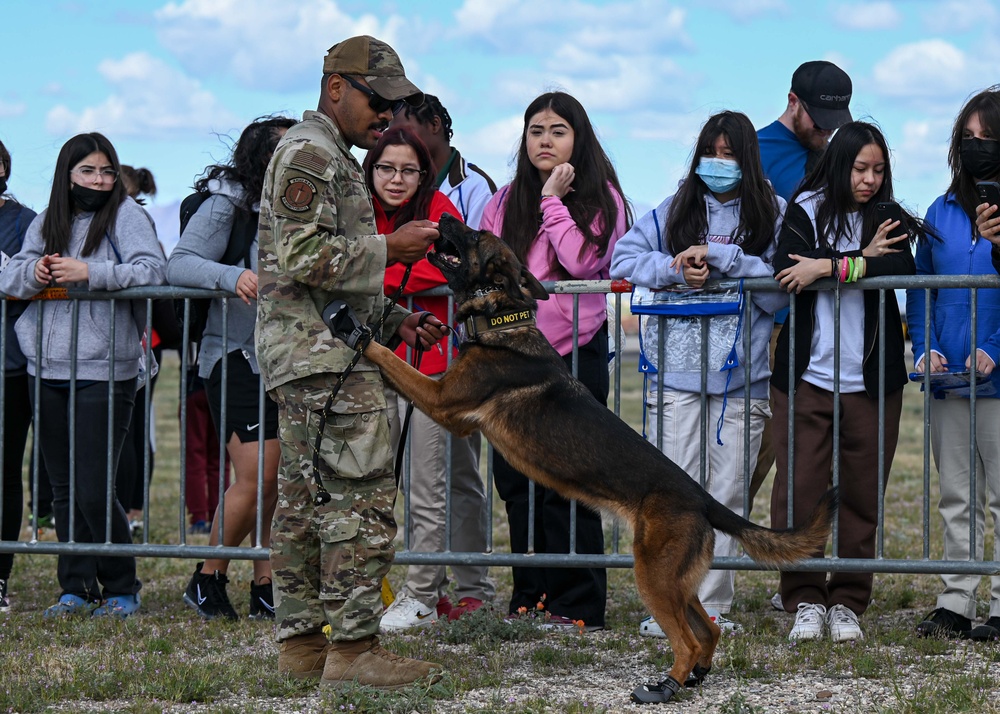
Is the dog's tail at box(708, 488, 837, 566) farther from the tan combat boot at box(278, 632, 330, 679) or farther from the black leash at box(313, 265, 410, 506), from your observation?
the tan combat boot at box(278, 632, 330, 679)

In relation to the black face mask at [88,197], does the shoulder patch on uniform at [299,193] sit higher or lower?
lower

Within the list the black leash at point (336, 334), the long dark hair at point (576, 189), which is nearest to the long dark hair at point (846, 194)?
the long dark hair at point (576, 189)

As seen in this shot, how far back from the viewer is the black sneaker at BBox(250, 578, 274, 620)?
18.5 feet

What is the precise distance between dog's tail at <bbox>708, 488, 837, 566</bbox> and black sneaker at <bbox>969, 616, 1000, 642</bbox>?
1301mm

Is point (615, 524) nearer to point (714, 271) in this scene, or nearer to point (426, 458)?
point (426, 458)

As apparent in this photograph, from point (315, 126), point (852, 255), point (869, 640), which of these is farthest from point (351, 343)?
point (869, 640)

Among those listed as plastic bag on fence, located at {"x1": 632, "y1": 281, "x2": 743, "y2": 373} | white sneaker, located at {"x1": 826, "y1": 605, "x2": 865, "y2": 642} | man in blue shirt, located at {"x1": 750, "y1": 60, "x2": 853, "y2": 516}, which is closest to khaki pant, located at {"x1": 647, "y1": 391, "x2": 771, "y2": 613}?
plastic bag on fence, located at {"x1": 632, "y1": 281, "x2": 743, "y2": 373}

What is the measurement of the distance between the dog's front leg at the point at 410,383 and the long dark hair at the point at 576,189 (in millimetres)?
1310

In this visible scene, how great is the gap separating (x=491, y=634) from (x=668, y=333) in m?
1.63

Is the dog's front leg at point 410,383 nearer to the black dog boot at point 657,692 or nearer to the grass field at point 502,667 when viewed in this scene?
the grass field at point 502,667

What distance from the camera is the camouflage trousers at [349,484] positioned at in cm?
408

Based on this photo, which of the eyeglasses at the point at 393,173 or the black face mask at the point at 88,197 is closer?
the eyeglasses at the point at 393,173

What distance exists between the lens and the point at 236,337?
18.1 feet

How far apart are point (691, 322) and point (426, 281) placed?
1.28m
